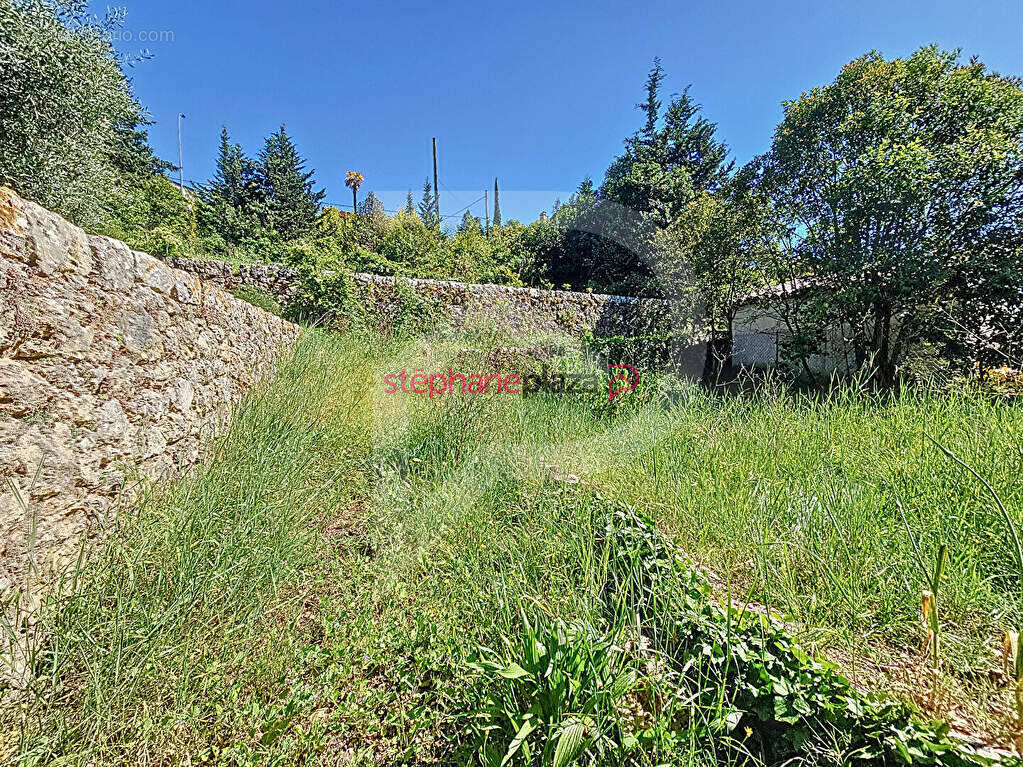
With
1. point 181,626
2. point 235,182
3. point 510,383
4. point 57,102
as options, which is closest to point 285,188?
point 235,182

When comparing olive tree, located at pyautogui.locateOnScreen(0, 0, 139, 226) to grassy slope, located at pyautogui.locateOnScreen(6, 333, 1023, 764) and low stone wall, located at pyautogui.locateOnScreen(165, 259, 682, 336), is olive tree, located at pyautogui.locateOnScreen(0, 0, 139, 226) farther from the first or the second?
grassy slope, located at pyautogui.locateOnScreen(6, 333, 1023, 764)

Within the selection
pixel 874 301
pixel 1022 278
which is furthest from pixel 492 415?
pixel 1022 278

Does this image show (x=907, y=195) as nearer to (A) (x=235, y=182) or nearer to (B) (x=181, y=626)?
(B) (x=181, y=626)

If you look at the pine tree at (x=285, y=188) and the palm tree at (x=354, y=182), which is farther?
the palm tree at (x=354, y=182)

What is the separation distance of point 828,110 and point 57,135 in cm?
1128

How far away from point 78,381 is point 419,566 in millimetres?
1829

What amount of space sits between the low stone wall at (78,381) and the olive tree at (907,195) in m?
6.52

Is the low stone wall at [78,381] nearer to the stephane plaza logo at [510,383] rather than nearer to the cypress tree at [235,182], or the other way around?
the stephane plaza logo at [510,383]

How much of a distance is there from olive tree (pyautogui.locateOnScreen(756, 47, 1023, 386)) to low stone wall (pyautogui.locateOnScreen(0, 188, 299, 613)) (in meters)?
6.52

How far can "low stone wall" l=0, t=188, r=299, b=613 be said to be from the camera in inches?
55.1

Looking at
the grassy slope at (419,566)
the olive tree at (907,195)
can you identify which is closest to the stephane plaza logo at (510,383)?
the grassy slope at (419,566)

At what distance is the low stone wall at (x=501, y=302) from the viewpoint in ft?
21.5

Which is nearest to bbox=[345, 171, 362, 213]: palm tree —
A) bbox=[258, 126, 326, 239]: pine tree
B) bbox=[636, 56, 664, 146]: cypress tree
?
bbox=[258, 126, 326, 239]: pine tree

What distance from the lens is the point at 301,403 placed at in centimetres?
319
